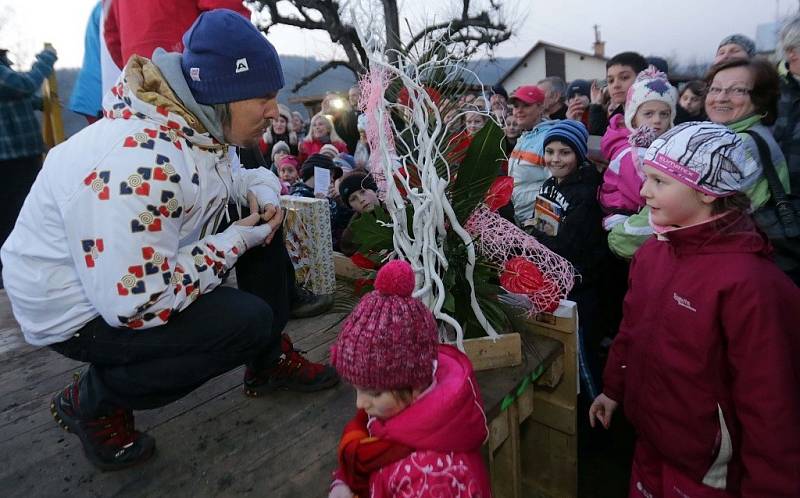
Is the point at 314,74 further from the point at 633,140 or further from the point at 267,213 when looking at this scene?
the point at 267,213

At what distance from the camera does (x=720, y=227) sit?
57.2 inches

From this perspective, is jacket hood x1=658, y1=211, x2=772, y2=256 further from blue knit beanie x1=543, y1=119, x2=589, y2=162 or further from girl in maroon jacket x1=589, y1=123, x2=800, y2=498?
blue knit beanie x1=543, y1=119, x2=589, y2=162

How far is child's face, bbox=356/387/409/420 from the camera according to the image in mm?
1104

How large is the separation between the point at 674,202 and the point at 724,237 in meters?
0.16

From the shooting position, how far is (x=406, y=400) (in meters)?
1.13

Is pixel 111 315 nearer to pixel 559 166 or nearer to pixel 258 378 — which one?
pixel 258 378

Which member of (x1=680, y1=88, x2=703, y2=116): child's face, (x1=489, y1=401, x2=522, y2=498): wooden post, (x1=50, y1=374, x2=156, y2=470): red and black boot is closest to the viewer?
(x1=50, y1=374, x2=156, y2=470): red and black boot

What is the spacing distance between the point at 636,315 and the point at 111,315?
5.19 ft

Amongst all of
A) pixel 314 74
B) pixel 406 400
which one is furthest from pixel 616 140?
pixel 314 74

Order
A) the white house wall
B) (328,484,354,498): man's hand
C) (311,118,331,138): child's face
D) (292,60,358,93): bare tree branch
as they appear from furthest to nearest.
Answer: the white house wall
(292,60,358,93): bare tree branch
(311,118,331,138): child's face
(328,484,354,498): man's hand

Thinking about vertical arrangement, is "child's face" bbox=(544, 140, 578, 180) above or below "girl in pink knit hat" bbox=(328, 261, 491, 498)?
above

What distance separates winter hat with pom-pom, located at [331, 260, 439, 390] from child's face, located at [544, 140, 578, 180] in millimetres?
1743

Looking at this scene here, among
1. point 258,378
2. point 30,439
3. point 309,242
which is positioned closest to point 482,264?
point 258,378

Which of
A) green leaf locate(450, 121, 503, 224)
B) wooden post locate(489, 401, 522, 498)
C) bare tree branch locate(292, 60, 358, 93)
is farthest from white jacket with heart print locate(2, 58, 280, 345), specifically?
bare tree branch locate(292, 60, 358, 93)
